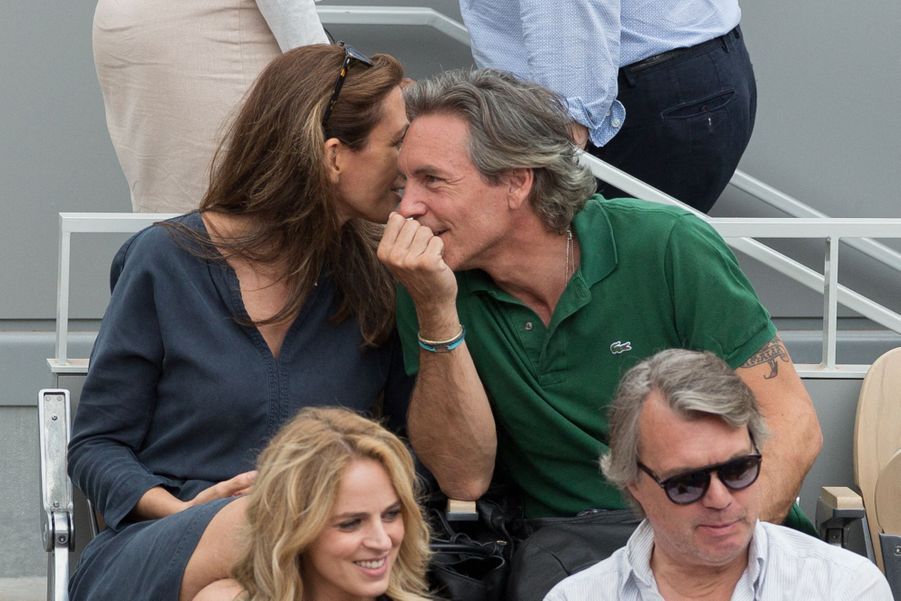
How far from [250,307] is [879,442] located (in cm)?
156

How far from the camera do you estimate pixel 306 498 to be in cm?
252

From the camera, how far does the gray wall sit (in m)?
4.76

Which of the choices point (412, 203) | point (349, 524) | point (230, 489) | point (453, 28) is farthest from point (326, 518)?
point (453, 28)

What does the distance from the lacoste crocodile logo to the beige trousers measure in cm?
112

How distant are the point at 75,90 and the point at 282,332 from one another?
198 cm

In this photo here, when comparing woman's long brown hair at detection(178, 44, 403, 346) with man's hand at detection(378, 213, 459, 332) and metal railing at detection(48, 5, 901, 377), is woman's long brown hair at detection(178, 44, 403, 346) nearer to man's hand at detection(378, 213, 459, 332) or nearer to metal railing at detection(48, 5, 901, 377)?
man's hand at detection(378, 213, 459, 332)

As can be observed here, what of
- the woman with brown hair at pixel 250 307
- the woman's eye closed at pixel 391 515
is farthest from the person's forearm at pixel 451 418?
the woman's eye closed at pixel 391 515

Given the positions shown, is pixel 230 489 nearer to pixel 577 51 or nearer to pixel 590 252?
pixel 590 252

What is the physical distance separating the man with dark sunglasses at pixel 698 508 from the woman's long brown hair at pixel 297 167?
0.85 meters

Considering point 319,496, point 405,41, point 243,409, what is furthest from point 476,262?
point 405,41

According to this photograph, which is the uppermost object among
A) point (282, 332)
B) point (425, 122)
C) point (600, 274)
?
point (425, 122)

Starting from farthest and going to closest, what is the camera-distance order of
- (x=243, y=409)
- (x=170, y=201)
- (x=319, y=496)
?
1. (x=170, y=201)
2. (x=243, y=409)
3. (x=319, y=496)

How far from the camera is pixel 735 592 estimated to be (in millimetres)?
2533

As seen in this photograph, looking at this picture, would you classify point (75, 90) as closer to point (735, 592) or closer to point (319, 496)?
point (319, 496)
